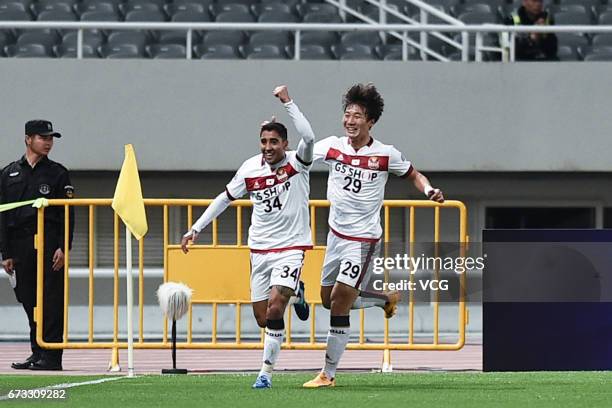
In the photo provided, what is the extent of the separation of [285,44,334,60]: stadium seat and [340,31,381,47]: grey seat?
0.91ft

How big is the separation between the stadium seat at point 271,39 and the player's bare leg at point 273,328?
9597mm

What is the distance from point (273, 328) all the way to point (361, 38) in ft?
32.6

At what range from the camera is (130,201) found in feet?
43.0

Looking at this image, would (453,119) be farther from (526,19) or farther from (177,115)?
(177,115)

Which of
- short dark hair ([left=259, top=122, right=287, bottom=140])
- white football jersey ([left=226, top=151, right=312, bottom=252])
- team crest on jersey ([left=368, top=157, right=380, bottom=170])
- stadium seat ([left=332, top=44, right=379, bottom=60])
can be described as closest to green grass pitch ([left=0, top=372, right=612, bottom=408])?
white football jersey ([left=226, top=151, right=312, bottom=252])

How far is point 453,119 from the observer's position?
65.7 feet

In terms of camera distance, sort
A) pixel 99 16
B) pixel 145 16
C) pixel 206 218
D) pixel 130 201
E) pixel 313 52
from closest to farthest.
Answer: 1. pixel 206 218
2. pixel 130 201
3. pixel 313 52
4. pixel 99 16
5. pixel 145 16

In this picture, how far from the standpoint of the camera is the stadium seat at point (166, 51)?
803 inches

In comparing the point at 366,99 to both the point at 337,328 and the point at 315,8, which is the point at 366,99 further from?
the point at 315,8

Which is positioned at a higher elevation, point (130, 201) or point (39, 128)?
point (39, 128)

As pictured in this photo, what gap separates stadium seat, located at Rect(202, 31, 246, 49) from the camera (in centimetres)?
2086

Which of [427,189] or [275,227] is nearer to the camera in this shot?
[427,189]

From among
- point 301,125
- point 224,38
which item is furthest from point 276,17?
point 301,125

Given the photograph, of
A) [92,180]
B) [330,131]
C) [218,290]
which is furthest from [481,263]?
[92,180]
